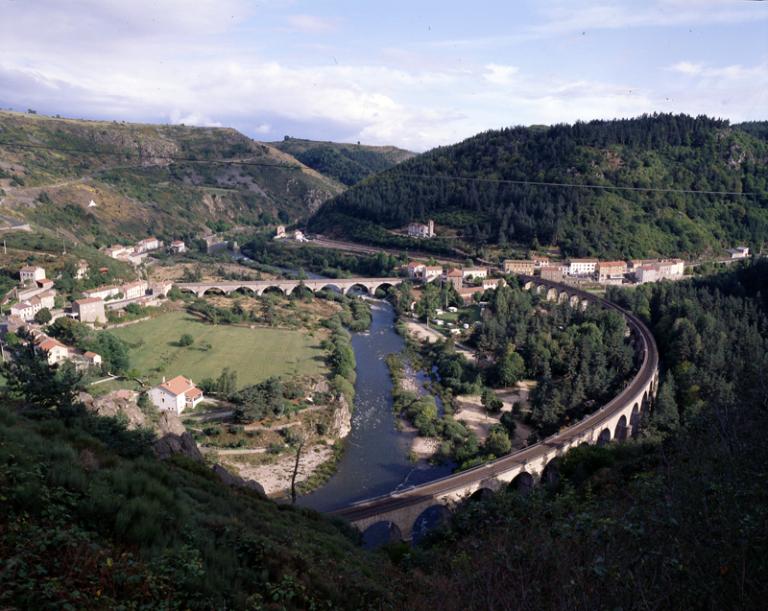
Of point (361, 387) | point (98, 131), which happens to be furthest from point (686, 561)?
point (98, 131)

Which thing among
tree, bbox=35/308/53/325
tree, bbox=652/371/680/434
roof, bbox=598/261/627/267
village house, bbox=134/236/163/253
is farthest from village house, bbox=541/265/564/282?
village house, bbox=134/236/163/253

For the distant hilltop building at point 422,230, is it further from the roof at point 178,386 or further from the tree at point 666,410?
the roof at point 178,386

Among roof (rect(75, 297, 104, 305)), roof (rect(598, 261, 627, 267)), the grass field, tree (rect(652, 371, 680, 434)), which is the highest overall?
roof (rect(598, 261, 627, 267))

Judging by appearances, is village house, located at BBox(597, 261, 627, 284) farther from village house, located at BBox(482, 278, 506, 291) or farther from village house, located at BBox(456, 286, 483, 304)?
village house, located at BBox(456, 286, 483, 304)

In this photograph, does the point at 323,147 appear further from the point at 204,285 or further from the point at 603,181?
the point at 204,285

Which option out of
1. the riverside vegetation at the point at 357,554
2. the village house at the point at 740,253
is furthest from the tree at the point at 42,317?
the village house at the point at 740,253

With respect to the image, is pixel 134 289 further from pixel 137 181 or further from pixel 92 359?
pixel 137 181
